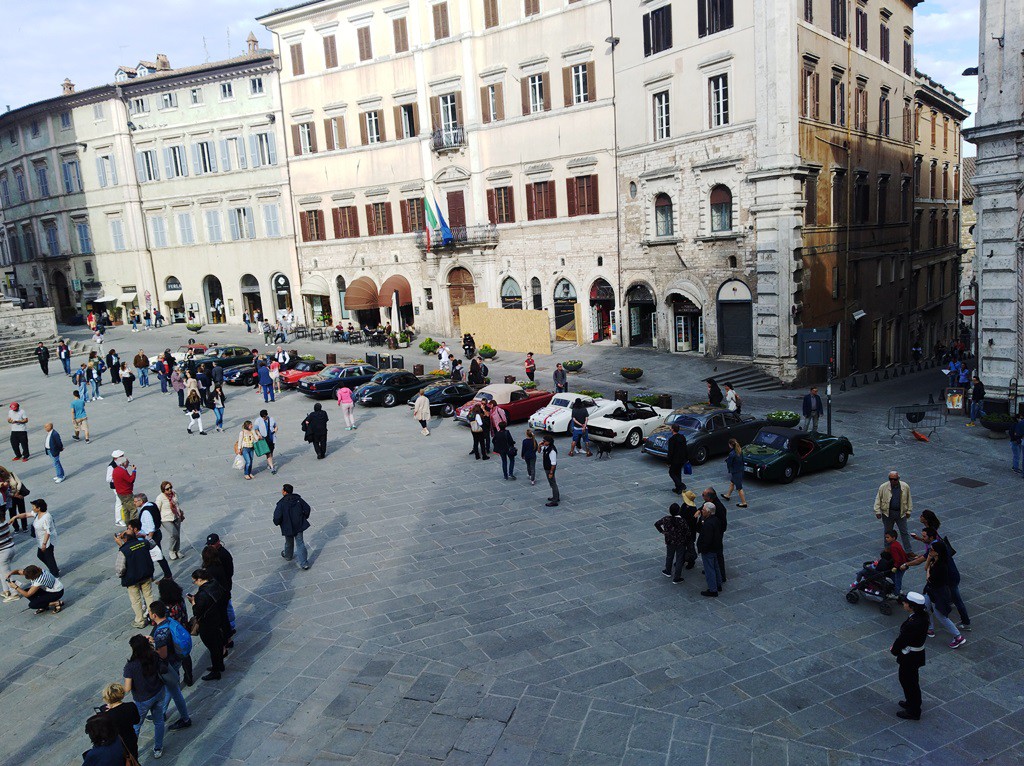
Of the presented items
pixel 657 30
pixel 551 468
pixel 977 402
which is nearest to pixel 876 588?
pixel 551 468

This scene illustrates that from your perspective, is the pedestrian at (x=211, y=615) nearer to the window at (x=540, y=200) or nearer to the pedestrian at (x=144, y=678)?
the pedestrian at (x=144, y=678)

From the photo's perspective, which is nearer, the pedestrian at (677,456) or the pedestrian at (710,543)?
the pedestrian at (710,543)

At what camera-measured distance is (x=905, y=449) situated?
21516mm

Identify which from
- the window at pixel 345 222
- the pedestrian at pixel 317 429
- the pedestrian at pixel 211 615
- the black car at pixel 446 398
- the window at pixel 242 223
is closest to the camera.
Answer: the pedestrian at pixel 211 615

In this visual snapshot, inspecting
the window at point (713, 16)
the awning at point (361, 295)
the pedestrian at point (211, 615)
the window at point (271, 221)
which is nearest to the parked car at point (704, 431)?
the pedestrian at point (211, 615)

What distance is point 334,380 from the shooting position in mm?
29953

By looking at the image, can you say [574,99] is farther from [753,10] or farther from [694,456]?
[694,456]

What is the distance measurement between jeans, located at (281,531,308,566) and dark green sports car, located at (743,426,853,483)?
34.4 feet

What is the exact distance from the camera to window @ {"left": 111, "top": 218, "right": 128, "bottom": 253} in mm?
52688

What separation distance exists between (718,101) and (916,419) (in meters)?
16.4

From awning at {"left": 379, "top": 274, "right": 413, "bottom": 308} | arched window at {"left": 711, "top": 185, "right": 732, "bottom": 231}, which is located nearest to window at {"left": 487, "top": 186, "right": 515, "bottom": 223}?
awning at {"left": 379, "top": 274, "right": 413, "bottom": 308}

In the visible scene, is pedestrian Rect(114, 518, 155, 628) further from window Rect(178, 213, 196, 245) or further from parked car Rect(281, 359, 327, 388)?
window Rect(178, 213, 196, 245)

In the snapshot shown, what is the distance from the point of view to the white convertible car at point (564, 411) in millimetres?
23016

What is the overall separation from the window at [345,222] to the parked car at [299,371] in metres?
14.6
